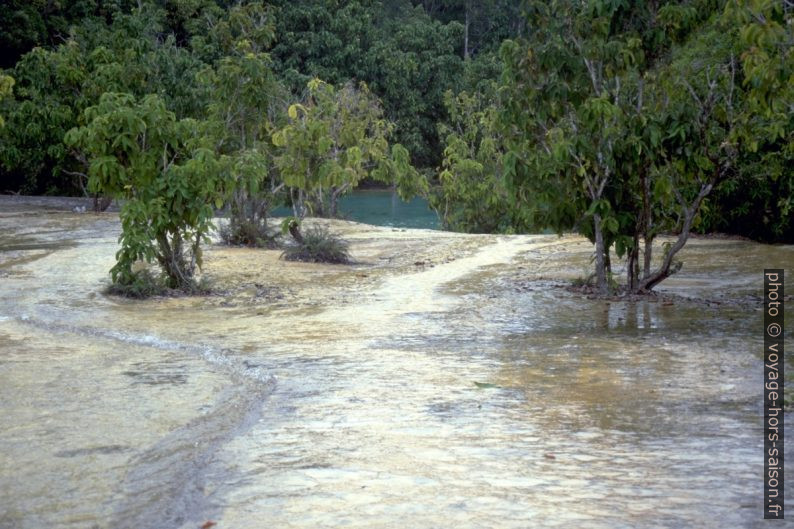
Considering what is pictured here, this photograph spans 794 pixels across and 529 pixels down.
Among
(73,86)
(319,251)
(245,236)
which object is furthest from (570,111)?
(73,86)

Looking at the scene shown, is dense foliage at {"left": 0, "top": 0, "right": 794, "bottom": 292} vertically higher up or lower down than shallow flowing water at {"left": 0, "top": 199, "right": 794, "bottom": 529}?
higher up

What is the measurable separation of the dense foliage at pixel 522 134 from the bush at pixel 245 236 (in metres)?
0.04

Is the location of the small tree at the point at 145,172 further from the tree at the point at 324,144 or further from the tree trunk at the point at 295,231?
the tree trunk at the point at 295,231

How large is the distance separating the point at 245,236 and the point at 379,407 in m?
11.2

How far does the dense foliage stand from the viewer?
34.1ft

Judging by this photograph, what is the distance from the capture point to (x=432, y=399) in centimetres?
679

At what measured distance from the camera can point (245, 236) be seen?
57.3 ft

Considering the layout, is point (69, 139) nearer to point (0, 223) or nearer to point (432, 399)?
point (432, 399)

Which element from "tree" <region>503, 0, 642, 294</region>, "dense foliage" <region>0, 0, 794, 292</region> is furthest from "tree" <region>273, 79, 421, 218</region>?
"tree" <region>503, 0, 642, 294</region>

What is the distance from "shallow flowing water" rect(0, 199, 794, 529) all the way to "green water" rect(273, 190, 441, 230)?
19.5 m

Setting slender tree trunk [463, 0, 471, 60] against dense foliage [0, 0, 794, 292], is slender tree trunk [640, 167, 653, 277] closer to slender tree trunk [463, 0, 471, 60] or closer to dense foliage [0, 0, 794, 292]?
dense foliage [0, 0, 794, 292]

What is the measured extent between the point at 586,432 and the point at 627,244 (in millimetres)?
5716

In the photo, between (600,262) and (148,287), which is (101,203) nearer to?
(148,287)

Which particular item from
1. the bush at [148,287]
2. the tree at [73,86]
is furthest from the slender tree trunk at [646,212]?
the tree at [73,86]
